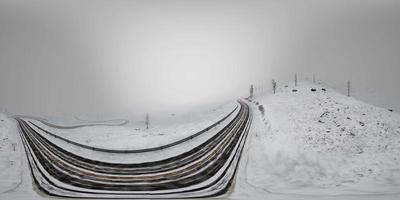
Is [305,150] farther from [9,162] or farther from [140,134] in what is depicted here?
[9,162]

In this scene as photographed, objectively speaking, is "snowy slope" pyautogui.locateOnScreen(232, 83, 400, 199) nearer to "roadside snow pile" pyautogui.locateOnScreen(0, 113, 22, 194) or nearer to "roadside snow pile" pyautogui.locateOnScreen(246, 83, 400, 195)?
"roadside snow pile" pyautogui.locateOnScreen(246, 83, 400, 195)

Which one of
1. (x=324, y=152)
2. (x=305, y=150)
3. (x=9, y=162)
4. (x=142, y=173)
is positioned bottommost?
(x=142, y=173)

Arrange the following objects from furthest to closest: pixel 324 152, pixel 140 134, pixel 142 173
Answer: pixel 140 134, pixel 324 152, pixel 142 173

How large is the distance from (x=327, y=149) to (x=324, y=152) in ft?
3.72

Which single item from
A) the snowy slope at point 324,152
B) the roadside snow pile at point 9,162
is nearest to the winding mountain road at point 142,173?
the roadside snow pile at point 9,162

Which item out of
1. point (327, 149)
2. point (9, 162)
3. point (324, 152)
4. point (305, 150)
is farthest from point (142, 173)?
point (327, 149)

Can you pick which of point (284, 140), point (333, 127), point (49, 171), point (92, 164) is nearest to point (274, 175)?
point (284, 140)

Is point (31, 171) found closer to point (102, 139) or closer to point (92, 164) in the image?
point (92, 164)

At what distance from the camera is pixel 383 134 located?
4447 cm

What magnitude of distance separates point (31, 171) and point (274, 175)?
1131 inches

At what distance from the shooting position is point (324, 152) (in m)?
39.2

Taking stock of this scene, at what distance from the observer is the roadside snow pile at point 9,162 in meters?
31.6

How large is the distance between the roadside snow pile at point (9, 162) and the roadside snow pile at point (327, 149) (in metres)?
25.6

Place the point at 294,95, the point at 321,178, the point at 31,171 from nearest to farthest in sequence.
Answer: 1. the point at 321,178
2. the point at 31,171
3. the point at 294,95
